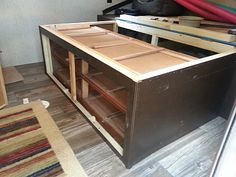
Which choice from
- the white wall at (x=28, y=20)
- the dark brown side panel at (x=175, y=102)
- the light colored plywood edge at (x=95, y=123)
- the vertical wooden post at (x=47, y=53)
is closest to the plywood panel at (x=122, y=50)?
the dark brown side panel at (x=175, y=102)

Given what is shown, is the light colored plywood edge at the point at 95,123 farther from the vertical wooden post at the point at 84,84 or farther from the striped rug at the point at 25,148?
the striped rug at the point at 25,148

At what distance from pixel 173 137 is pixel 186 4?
148 centimetres

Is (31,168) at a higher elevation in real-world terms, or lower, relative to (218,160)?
lower

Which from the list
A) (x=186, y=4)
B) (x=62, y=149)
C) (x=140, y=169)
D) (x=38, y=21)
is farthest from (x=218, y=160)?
(x=38, y=21)

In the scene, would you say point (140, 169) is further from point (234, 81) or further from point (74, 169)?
point (234, 81)

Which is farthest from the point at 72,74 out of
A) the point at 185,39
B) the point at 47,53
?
the point at 185,39

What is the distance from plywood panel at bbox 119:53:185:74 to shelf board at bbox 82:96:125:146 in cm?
47

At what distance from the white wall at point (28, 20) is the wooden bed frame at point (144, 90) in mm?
699

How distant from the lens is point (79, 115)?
173 cm

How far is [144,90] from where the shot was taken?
1005mm

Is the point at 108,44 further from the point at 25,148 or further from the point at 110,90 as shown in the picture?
the point at 25,148

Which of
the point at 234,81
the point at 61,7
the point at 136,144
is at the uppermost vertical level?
the point at 61,7

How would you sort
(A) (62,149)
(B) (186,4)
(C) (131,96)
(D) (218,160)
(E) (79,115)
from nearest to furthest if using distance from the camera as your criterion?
(D) (218,160)
(C) (131,96)
(A) (62,149)
(E) (79,115)
(B) (186,4)

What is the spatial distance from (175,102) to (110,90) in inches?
20.4
